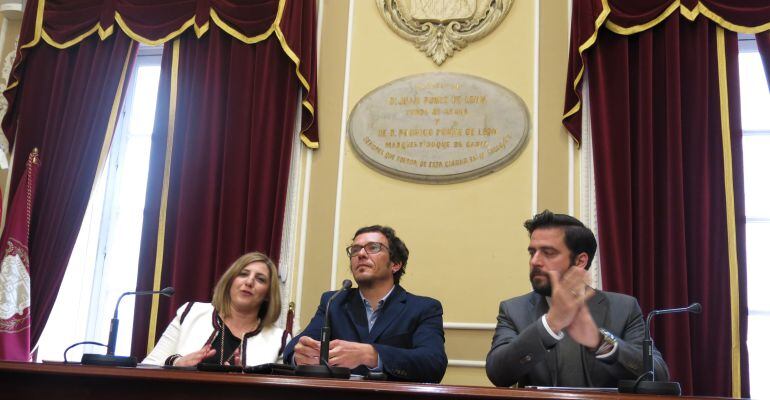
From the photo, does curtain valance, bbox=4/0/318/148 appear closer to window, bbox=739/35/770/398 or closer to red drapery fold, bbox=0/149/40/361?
red drapery fold, bbox=0/149/40/361

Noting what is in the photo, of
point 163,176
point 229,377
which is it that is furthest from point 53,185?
point 229,377

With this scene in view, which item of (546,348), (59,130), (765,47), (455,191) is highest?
(765,47)

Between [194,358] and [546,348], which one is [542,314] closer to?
[546,348]

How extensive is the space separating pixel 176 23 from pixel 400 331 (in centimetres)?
266

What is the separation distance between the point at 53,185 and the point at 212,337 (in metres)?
1.92

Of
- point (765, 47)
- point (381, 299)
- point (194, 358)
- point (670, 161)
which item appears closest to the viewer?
point (194, 358)

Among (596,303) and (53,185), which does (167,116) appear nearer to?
(53,185)

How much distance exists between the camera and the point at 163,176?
463 centimetres

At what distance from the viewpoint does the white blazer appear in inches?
133

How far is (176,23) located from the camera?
482 cm

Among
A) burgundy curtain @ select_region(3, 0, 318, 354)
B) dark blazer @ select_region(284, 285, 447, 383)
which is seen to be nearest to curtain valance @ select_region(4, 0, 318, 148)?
burgundy curtain @ select_region(3, 0, 318, 354)

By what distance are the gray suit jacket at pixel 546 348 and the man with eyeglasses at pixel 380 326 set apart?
329 millimetres

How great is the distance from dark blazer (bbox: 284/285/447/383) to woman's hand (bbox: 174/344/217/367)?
0.33m

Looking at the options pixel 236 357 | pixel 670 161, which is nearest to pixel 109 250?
pixel 236 357
